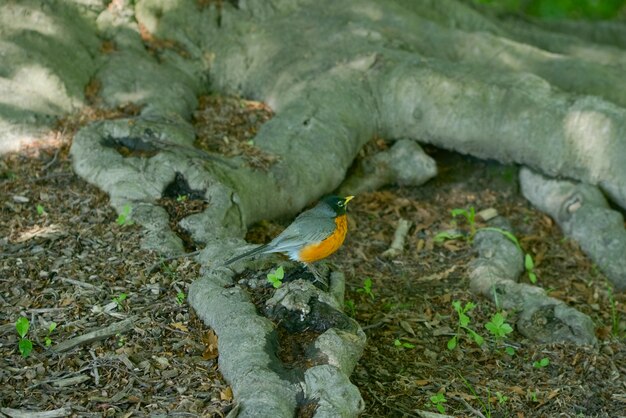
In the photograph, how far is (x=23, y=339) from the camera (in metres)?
3.96

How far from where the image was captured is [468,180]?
695cm

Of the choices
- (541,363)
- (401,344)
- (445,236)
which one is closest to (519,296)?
(541,363)

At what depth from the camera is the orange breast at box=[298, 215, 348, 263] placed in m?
4.42

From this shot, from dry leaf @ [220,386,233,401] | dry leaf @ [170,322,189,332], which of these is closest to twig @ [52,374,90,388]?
dry leaf @ [170,322,189,332]

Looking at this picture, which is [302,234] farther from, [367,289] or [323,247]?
[367,289]

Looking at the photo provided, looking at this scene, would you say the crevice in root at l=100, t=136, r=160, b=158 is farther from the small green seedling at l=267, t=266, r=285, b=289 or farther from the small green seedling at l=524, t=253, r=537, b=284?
the small green seedling at l=524, t=253, r=537, b=284

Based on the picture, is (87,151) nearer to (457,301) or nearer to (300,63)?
(300,63)

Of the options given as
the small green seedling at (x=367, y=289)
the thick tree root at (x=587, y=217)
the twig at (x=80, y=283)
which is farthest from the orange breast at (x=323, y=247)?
the thick tree root at (x=587, y=217)

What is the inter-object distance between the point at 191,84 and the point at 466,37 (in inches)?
108

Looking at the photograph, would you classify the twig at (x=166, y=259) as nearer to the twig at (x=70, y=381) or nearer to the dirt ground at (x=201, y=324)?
the dirt ground at (x=201, y=324)

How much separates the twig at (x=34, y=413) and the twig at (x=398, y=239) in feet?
9.95

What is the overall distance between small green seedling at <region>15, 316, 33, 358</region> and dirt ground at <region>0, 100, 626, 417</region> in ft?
0.18

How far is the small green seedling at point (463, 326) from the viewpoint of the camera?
4.87 m

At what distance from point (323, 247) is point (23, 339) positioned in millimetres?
1724
